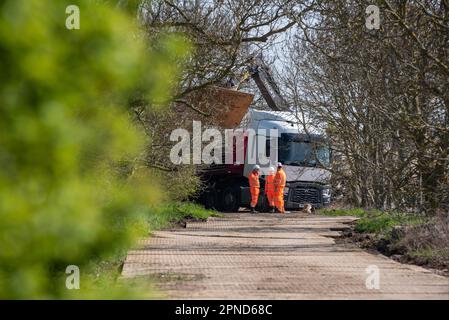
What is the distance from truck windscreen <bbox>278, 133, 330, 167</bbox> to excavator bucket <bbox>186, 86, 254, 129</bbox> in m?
9.45

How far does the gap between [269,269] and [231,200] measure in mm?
23511

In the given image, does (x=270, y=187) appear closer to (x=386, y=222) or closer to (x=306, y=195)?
(x=306, y=195)

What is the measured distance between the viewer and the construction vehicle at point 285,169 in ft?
112

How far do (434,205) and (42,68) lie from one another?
51.4 feet

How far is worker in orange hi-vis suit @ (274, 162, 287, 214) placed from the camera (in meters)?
32.5

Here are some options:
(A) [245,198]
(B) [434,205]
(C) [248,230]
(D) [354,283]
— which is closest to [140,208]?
(D) [354,283]

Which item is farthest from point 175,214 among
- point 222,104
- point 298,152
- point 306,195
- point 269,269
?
point 269,269

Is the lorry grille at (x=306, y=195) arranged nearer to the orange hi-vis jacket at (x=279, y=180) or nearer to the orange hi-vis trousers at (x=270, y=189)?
the orange hi-vis trousers at (x=270, y=189)

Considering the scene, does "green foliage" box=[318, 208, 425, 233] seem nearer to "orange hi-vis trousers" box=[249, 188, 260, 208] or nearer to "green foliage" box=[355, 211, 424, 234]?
"green foliage" box=[355, 211, 424, 234]

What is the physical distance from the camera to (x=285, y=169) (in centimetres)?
3512

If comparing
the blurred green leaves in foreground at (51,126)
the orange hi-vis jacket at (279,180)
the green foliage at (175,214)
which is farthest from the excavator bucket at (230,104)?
the blurred green leaves in foreground at (51,126)

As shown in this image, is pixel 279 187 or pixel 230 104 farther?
pixel 279 187

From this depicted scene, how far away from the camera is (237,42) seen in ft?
53.7
